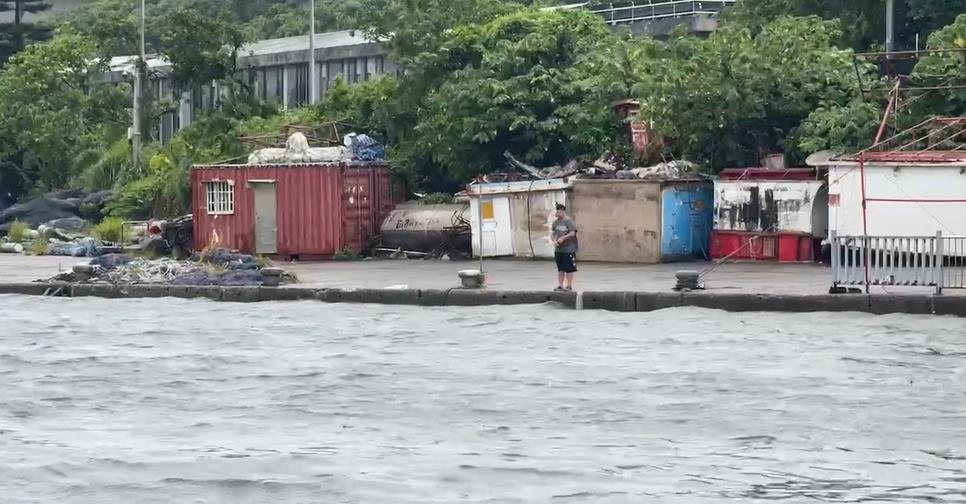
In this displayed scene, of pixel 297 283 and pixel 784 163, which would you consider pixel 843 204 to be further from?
pixel 297 283

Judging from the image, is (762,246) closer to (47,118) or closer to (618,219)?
(618,219)

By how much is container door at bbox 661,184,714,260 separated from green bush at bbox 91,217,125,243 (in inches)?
635

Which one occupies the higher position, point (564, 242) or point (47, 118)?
point (47, 118)

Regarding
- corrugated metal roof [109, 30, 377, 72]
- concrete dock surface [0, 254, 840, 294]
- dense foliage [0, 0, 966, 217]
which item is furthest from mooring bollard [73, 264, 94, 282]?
corrugated metal roof [109, 30, 377, 72]

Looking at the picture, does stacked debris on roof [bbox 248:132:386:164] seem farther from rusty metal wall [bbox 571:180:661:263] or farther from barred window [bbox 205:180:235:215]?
rusty metal wall [bbox 571:180:661:263]

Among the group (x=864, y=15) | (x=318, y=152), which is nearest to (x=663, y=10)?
(x=864, y=15)

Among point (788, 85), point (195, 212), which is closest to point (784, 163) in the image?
point (788, 85)

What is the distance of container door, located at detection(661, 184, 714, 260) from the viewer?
34.4 metres

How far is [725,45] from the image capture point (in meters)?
35.8

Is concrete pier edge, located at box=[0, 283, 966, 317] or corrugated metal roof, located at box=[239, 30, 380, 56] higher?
corrugated metal roof, located at box=[239, 30, 380, 56]

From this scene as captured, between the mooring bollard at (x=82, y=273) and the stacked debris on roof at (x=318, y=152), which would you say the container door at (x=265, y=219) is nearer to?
the stacked debris on roof at (x=318, y=152)

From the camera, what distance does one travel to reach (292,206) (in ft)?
127

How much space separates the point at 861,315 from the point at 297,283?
1090 cm

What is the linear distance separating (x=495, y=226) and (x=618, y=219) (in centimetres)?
313
